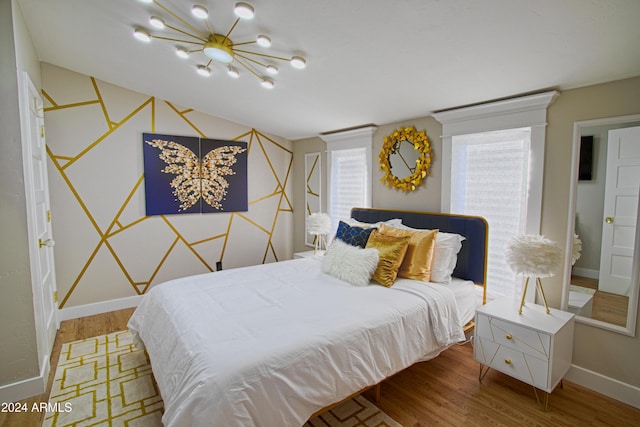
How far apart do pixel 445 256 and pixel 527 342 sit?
84 cm

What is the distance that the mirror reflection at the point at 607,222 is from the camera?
2109 mm

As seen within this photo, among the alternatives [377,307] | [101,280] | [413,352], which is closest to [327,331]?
[377,307]

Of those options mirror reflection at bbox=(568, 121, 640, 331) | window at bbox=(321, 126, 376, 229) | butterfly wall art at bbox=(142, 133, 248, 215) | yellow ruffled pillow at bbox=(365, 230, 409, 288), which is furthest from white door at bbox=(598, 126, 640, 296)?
butterfly wall art at bbox=(142, 133, 248, 215)

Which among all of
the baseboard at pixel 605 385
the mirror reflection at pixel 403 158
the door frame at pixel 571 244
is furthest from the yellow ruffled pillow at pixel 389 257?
the baseboard at pixel 605 385

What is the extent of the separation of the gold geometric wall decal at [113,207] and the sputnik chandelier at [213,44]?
150 centimetres

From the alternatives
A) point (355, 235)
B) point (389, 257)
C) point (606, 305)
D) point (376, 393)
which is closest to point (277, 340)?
point (376, 393)

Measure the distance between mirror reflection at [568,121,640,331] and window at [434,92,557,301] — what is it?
0.91 ft

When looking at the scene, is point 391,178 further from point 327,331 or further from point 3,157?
point 3,157

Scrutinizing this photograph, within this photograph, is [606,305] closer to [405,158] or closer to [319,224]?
[405,158]

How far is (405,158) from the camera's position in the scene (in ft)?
11.4

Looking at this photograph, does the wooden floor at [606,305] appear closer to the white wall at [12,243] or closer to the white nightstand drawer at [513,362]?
the white nightstand drawer at [513,362]

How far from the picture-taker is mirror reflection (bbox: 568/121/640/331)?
6.92 ft

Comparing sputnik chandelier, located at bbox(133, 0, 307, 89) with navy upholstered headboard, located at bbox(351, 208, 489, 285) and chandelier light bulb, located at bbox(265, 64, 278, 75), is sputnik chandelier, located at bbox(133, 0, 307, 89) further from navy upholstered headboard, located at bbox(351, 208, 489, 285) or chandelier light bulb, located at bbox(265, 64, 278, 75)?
navy upholstered headboard, located at bbox(351, 208, 489, 285)

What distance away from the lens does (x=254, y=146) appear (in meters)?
4.75
